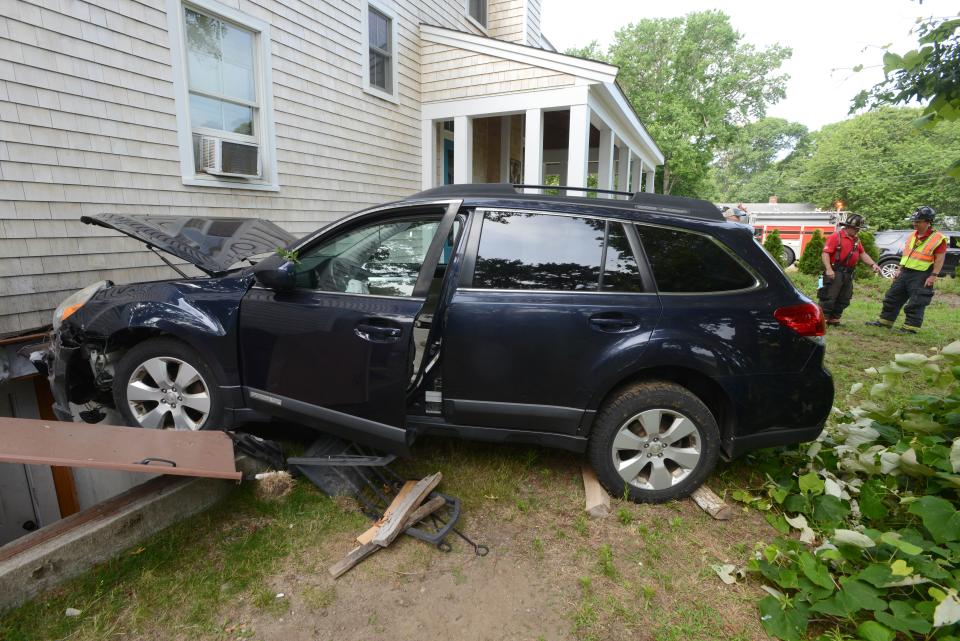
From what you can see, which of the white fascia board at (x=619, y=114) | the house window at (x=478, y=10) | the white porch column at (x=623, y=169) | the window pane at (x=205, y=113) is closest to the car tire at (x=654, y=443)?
the window pane at (x=205, y=113)

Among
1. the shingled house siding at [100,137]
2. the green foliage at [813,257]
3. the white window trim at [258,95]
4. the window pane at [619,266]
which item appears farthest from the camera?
the green foliage at [813,257]

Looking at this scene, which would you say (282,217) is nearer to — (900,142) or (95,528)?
(95,528)

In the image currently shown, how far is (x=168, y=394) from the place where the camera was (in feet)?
10.3

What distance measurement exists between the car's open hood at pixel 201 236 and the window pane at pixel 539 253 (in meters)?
1.77

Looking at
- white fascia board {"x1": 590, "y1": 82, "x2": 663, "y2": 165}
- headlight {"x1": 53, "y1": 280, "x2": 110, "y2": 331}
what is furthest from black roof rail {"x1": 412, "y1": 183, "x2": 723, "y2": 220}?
white fascia board {"x1": 590, "y1": 82, "x2": 663, "y2": 165}

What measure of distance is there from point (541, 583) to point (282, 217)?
5.61 m

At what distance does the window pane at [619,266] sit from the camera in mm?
2727

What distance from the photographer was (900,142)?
3500 centimetres

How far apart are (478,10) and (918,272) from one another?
958cm

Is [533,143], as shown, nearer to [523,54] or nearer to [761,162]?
[523,54]

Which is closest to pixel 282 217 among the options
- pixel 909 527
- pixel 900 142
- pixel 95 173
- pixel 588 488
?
pixel 95 173

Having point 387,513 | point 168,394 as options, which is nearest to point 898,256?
point 387,513

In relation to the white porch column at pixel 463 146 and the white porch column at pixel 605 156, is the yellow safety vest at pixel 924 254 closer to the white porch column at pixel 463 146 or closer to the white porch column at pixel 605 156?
the white porch column at pixel 605 156

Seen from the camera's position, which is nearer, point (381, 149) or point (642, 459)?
point (642, 459)
